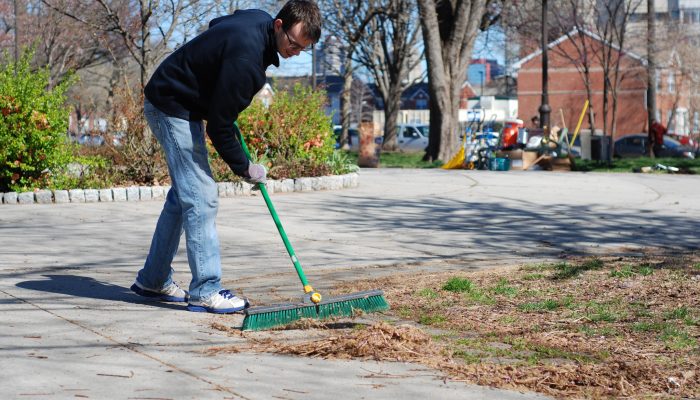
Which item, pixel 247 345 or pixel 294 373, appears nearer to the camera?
pixel 294 373

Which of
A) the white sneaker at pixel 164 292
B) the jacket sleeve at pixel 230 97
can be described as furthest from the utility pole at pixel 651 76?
the jacket sleeve at pixel 230 97

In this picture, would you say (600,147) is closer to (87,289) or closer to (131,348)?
(87,289)

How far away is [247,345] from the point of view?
4480mm

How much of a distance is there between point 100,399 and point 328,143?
12.1 m

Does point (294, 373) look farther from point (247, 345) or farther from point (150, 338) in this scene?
point (150, 338)

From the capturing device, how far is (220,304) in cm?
522

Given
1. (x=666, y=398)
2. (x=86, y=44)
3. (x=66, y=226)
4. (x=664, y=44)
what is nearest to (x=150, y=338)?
(x=666, y=398)

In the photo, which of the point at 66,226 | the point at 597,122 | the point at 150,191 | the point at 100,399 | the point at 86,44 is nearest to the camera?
the point at 100,399

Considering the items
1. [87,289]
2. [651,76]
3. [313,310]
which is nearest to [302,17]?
[313,310]

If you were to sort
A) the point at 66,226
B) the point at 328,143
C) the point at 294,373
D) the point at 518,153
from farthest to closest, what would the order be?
the point at 518,153 → the point at 328,143 → the point at 66,226 → the point at 294,373

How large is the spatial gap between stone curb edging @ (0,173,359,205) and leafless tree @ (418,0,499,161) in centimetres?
1063

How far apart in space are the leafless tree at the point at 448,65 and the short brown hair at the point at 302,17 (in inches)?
745

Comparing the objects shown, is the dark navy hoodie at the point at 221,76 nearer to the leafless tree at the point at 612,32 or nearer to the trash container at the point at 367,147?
the trash container at the point at 367,147

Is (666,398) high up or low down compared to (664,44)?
down
